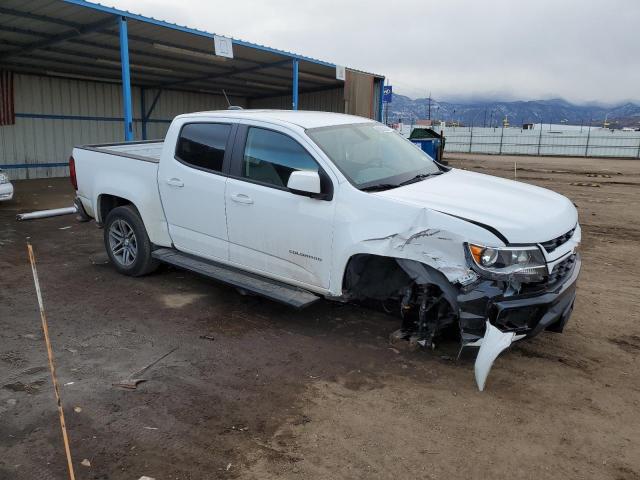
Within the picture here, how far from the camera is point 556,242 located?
356 cm

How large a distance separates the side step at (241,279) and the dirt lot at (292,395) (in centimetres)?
42

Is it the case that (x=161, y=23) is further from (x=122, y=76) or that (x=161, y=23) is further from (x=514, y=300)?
(x=514, y=300)

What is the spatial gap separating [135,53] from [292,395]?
14.0 m

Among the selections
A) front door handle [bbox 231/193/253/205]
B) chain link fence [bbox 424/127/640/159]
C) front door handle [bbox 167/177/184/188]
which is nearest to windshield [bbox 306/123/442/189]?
front door handle [bbox 231/193/253/205]

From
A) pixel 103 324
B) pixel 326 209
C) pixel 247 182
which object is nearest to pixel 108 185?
pixel 103 324

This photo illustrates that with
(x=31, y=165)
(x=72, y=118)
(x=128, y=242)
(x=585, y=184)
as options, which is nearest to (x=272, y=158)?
(x=128, y=242)

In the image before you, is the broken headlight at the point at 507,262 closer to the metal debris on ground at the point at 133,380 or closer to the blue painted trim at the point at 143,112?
the metal debris on ground at the point at 133,380

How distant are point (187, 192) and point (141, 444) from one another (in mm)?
2693

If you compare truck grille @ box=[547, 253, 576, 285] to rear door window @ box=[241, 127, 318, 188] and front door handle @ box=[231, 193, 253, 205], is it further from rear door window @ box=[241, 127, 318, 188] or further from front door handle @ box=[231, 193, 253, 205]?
front door handle @ box=[231, 193, 253, 205]

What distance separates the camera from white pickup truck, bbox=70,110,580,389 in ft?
11.0

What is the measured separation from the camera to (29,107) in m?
17.7

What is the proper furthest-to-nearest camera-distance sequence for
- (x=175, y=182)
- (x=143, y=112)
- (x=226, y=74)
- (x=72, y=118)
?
(x=143, y=112)
(x=72, y=118)
(x=226, y=74)
(x=175, y=182)

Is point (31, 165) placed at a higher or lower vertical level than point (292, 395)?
higher

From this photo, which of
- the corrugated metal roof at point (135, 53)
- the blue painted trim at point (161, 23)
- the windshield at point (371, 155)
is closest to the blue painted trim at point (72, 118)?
the corrugated metal roof at point (135, 53)
